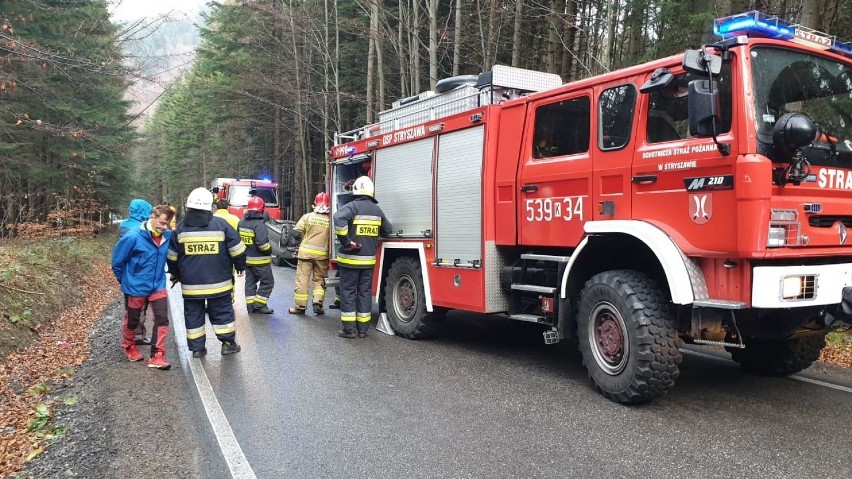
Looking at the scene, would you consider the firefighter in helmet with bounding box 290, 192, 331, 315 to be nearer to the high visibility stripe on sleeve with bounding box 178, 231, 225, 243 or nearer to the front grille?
the high visibility stripe on sleeve with bounding box 178, 231, 225, 243

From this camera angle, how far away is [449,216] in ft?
21.0

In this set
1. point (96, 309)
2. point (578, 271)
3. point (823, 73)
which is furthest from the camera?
point (96, 309)

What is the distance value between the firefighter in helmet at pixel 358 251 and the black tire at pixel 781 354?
4.17 m

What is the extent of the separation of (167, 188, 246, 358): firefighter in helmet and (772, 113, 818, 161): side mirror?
5.14 meters

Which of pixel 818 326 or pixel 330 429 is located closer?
pixel 330 429

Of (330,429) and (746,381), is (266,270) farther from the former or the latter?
(746,381)

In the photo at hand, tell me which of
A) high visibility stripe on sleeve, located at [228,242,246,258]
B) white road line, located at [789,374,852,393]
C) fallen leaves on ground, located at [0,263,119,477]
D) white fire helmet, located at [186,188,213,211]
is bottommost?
fallen leaves on ground, located at [0,263,119,477]

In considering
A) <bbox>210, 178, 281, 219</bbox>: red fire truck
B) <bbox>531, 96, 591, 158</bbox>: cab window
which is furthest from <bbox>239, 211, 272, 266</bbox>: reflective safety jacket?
<bbox>210, 178, 281, 219</bbox>: red fire truck

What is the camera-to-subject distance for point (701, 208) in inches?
158

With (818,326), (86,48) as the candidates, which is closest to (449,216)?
(818,326)

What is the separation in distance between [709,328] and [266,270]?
22.4 ft

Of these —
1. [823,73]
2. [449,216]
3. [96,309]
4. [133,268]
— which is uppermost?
[823,73]

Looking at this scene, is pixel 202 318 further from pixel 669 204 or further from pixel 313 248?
pixel 669 204

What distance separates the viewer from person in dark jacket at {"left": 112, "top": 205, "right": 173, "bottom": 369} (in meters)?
5.84
